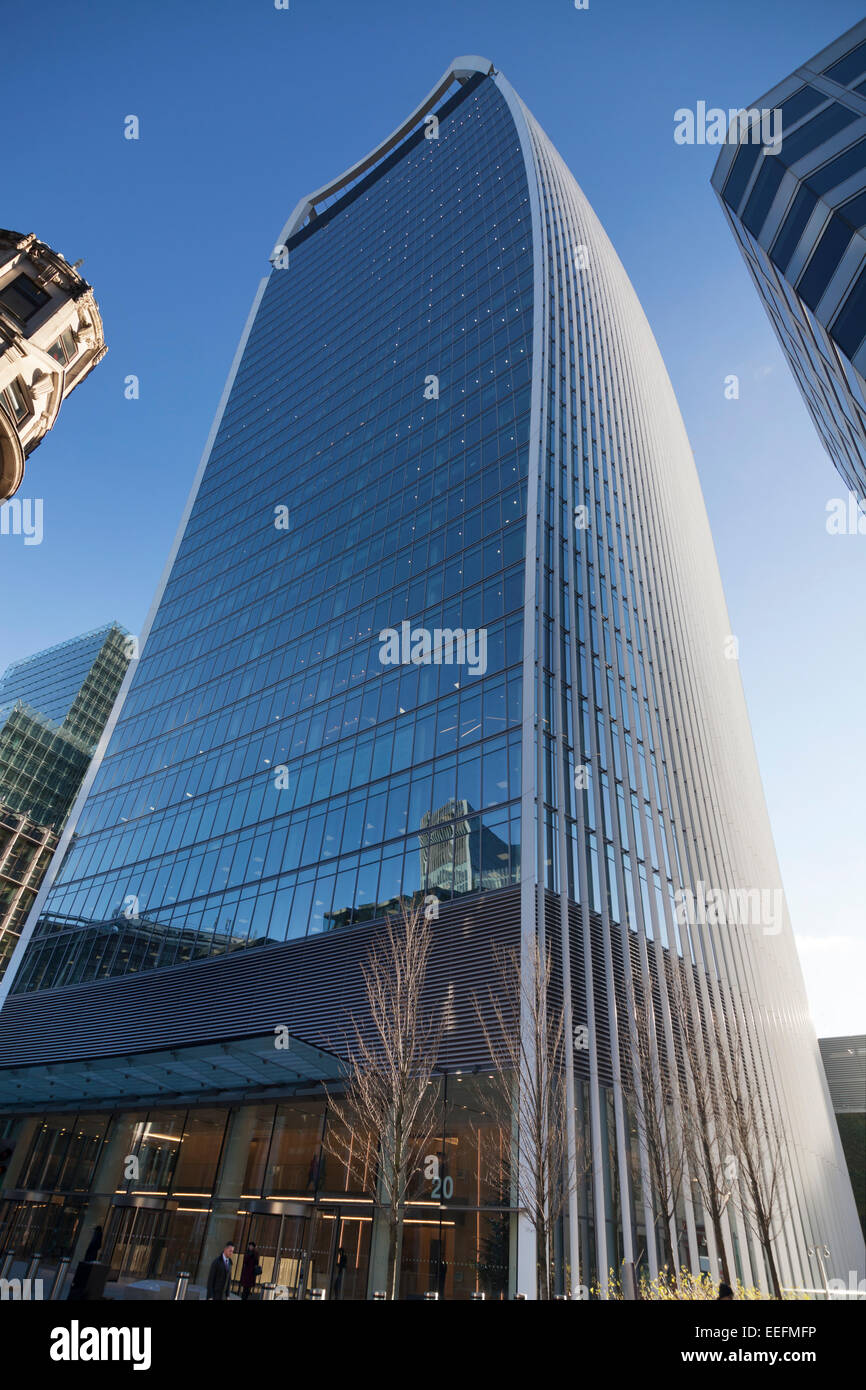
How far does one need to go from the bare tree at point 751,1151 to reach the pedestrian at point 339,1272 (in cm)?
1256

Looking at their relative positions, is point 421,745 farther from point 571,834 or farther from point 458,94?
point 458,94

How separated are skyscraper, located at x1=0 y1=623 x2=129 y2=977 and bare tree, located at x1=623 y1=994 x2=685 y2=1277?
74355 millimetres

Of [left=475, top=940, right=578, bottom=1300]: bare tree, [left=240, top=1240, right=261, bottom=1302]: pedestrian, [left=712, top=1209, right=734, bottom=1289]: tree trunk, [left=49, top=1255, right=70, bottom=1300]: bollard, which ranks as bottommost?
[left=49, top=1255, right=70, bottom=1300]: bollard

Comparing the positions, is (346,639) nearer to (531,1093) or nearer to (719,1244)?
(531,1093)

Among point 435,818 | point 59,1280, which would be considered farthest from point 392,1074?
point 435,818

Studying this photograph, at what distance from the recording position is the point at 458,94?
265ft

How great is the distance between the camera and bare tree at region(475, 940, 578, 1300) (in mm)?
18016

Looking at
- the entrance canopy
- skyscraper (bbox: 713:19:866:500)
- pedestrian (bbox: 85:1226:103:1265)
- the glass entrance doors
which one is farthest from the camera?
pedestrian (bbox: 85:1226:103:1265)

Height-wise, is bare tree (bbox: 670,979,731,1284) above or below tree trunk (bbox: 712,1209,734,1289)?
above

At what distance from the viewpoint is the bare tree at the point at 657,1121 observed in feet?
72.0

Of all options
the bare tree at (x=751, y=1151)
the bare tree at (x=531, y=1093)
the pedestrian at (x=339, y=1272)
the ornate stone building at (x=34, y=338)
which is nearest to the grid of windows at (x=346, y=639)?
the bare tree at (x=531, y=1093)

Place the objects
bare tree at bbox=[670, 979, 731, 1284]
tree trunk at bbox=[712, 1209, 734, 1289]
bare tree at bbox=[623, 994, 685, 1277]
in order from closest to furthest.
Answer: tree trunk at bbox=[712, 1209, 734, 1289] → bare tree at bbox=[623, 994, 685, 1277] → bare tree at bbox=[670, 979, 731, 1284]

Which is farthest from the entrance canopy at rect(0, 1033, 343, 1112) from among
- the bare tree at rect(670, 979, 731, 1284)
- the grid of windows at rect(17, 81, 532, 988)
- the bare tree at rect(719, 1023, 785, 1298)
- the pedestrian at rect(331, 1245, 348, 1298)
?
the bare tree at rect(719, 1023, 785, 1298)

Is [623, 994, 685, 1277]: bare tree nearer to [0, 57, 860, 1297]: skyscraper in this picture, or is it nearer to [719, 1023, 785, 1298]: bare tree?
[0, 57, 860, 1297]: skyscraper
